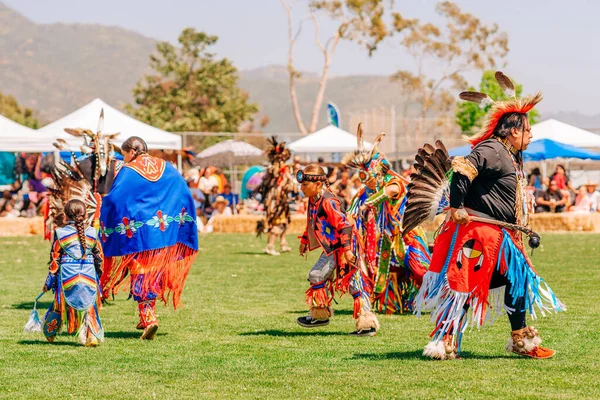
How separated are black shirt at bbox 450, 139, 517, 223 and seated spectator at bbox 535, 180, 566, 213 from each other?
16.2 metres

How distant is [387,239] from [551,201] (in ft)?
44.6

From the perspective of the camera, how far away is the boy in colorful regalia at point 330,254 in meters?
8.40

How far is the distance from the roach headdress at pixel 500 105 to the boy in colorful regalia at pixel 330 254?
1.62 m

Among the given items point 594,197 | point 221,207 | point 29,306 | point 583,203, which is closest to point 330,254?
point 29,306

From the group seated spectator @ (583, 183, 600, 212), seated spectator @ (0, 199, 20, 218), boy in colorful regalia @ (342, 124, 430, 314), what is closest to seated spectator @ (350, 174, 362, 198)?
seated spectator @ (583, 183, 600, 212)

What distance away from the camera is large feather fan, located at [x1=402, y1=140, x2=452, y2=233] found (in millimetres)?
7023

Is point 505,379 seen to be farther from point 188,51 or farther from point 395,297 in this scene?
→ point 188,51

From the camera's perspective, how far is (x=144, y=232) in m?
8.45

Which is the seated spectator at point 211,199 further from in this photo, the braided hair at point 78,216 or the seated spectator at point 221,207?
the braided hair at point 78,216

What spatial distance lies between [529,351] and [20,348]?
3802 mm

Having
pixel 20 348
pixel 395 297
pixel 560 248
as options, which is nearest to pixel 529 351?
pixel 395 297

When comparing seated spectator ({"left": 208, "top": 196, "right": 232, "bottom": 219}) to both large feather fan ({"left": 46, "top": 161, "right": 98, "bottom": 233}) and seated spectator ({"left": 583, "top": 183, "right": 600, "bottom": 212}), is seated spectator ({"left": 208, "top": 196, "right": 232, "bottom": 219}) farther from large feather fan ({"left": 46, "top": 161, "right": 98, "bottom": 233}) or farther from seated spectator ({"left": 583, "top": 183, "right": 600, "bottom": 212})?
large feather fan ({"left": 46, "top": 161, "right": 98, "bottom": 233})

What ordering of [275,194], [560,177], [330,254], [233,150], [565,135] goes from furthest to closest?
[233,150]
[565,135]
[560,177]
[275,194]
[330,254]

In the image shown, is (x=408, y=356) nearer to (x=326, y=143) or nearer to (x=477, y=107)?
(x=326, y=143)
